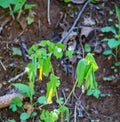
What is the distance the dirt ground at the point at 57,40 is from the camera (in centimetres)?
232

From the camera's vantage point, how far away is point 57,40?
2648mm

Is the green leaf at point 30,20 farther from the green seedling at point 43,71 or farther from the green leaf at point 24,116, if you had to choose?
the green leaf at point 24,116

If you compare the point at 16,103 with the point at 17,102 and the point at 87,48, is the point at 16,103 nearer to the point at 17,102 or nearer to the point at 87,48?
the point at 17,102

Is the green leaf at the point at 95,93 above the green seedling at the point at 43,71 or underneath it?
underneath

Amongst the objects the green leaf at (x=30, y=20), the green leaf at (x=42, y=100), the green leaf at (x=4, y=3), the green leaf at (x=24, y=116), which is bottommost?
the green leaf at (x=24, y=116)

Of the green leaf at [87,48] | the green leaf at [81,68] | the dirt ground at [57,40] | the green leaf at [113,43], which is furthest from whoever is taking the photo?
the green leaf at [87,48]

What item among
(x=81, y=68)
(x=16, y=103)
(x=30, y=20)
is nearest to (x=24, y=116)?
(x=16, y=103)

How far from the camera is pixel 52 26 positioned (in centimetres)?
271

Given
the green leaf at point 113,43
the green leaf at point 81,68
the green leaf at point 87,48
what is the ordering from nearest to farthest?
the green leaf at point 81,68 → the green leaf at point 113,43 → the green leaf at point 87,48

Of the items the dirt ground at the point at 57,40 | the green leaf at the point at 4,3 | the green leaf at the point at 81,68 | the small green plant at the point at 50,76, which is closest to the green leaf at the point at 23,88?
the small green plant at the point at 50,76

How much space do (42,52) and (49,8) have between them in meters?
0.97

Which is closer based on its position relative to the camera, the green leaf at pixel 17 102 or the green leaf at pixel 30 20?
the green leaf at pixel 17 102

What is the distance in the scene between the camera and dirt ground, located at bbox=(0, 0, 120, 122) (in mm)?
2318

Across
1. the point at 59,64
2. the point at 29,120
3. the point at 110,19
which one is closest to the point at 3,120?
the point at 29,120
